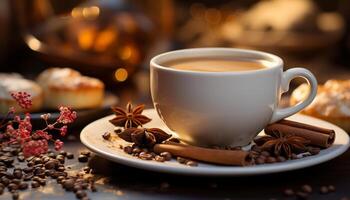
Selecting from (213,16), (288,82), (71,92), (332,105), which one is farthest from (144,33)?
(213,16)

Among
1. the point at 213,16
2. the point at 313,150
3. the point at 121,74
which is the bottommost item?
the point at 213,16

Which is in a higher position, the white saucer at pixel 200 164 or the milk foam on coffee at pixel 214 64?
the milk foam on coffee at pixel 214 64

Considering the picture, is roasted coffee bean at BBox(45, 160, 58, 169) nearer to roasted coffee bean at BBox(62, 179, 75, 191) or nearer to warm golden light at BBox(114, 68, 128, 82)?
roasted coffee bean at BBox(62, 179, 75, 191)

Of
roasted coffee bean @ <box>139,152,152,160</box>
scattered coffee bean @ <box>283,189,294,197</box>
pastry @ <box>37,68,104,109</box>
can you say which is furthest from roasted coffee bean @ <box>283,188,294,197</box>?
pastry @ <box>37,68,104,109</box>

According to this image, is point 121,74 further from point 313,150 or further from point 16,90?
point 313,150

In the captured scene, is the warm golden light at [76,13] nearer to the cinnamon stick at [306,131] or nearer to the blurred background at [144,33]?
the blurred background at [144,33]

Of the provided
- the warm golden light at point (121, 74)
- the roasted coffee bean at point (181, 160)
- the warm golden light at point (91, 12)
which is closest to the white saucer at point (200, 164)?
the roasted coffee bean at point (181, 160)
